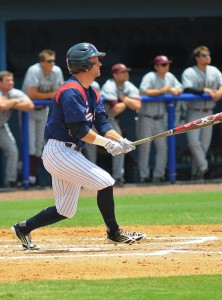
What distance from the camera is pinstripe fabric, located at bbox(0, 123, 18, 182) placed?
45.0 feet

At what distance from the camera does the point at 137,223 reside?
33.1ft

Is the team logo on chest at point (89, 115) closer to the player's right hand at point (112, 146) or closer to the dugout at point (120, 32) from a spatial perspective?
the player's right hand at point (112, 146)

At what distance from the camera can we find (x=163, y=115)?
14.6 meters

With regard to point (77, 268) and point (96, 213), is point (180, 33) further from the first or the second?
point (77, 268)

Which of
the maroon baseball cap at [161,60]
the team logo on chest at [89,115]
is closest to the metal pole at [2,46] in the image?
the maroon baseball cap at [161,60]

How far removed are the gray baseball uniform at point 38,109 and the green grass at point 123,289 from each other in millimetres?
7674

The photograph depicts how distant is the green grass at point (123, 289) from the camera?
577 cm

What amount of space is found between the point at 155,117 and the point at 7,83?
248cm

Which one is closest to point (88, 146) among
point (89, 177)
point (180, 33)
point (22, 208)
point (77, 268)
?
point (22, 208)

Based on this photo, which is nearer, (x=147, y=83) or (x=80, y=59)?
(x=80, y=59)

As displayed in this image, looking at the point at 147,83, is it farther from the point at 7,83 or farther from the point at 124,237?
the point at 124,237

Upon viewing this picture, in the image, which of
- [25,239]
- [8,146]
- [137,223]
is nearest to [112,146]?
[25,239]

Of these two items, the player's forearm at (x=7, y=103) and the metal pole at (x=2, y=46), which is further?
the metal pole at (x=2, y=46)

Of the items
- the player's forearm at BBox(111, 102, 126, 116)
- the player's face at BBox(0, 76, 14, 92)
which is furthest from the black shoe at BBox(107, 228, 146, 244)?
the player's forearm at BBox(111, 102, 126, 116)
